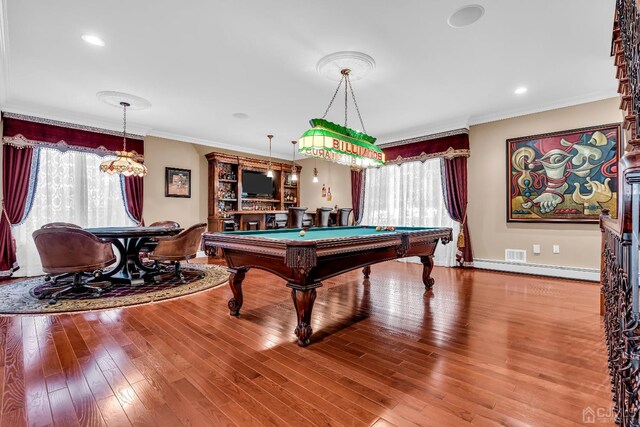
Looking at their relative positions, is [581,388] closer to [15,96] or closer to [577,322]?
[577,322]

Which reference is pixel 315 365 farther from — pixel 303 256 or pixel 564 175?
pixel 564 175

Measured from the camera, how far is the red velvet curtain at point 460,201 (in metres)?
5.57

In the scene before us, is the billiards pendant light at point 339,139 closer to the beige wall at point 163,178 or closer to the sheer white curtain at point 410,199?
the sheer white curtain at point 410,199

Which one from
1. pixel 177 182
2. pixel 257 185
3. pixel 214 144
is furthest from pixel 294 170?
pixel 177 182

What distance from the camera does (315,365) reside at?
2.05 m

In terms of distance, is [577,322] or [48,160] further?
[48,160]

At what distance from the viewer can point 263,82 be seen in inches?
157

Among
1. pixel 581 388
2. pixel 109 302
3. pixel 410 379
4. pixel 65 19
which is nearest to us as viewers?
pixel 581 388

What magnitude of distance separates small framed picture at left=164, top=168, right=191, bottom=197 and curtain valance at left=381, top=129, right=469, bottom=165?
452cm

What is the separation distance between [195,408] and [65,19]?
340cm

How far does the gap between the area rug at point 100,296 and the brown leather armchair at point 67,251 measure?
0.15 m

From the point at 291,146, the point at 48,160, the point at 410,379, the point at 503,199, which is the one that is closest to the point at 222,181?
the point at 291,146

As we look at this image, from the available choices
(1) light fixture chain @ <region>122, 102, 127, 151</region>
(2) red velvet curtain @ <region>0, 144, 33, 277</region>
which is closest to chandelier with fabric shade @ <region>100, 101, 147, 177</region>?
(1) light fixture chain @ <region>122, 102, 127, 151</region>

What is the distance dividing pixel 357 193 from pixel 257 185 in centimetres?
263
